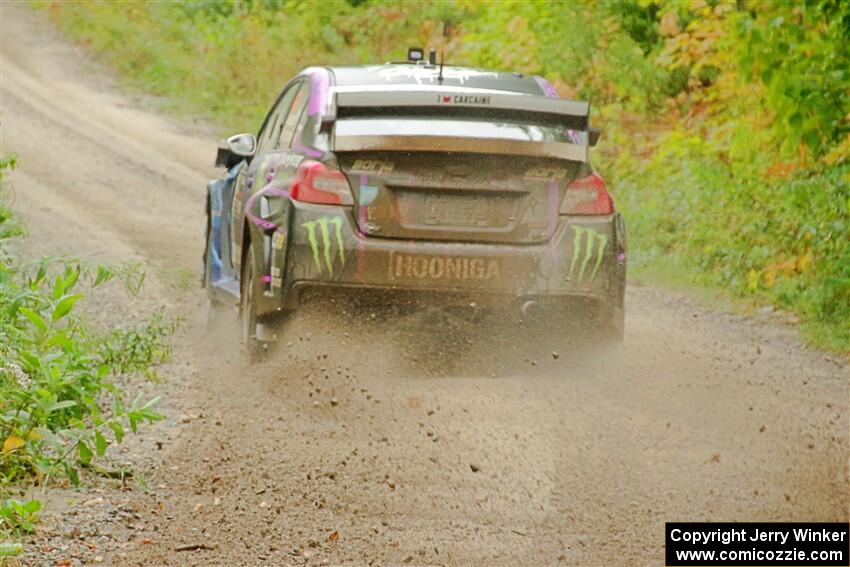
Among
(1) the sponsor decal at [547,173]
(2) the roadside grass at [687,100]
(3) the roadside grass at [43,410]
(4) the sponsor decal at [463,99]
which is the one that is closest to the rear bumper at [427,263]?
(1) the sponsor decal at [547,173]

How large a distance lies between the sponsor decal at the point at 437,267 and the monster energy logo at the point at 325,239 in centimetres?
28

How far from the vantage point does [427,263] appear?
692 centimetres

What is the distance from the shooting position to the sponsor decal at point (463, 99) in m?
7.02

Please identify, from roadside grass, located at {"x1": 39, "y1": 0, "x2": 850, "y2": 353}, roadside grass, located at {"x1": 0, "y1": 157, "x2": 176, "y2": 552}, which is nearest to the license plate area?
roadside grass, located at {"x1": 0, "y1": 157, "x2": 176, "y2": 552}

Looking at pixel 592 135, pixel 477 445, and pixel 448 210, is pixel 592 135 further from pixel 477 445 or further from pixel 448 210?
pixel 477 445

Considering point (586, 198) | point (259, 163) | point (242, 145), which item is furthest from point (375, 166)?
point (242, 145)

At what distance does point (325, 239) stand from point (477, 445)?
1417 mm

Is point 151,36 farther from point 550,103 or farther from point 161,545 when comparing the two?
point 161,545

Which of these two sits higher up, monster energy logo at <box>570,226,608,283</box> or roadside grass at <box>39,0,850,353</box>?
monster energy logo at <box>570,226,608,283</box>

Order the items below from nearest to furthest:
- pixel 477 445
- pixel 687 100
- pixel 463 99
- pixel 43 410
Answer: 1. pixel 43 410
2. pixel 477 445
3. pixel 463 99
4. pixel 687 100

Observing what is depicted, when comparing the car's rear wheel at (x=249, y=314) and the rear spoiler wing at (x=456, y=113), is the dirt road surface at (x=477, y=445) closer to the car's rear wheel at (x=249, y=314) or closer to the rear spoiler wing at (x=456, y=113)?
the car's rear wheel at (x=249, y=314)

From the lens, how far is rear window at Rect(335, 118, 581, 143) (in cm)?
695

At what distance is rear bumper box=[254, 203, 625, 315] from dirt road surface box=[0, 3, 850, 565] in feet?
0.76

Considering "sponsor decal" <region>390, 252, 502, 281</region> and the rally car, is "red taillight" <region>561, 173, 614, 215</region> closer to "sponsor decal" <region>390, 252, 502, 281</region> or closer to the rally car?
the rally car
